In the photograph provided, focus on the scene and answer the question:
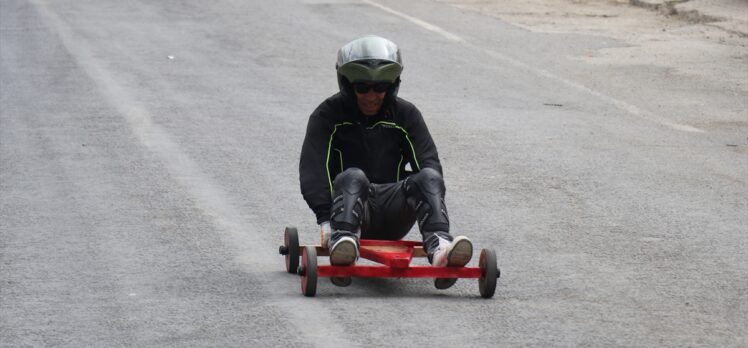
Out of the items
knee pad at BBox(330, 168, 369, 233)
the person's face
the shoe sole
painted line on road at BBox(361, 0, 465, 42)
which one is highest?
the person's face

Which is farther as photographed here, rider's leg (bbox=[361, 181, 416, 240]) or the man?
rider's leg (bbox=[361, 181, 416, 240])

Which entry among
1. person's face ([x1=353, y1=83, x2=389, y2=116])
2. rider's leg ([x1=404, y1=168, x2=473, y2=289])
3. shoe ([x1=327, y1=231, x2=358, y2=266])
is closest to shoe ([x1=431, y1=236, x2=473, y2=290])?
rider's leg ([x1=404, y1=168, x2=473, y2=289])

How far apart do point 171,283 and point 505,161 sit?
4688 millimetres

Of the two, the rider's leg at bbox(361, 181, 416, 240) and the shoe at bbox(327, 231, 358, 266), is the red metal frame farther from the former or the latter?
the rider's leg at bbox(361, 181, 416, 240)

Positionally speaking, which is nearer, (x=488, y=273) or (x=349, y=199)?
(x=488, y=273)

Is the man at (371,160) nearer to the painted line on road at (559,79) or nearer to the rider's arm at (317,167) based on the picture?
the rider's arm at (317,167)

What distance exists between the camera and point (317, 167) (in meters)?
7.72

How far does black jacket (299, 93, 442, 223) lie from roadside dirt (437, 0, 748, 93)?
8.97 meters

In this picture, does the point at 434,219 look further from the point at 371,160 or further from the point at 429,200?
the point at 371,160

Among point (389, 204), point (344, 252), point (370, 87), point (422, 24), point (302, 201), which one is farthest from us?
point (422, 24)

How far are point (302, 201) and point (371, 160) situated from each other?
228cm

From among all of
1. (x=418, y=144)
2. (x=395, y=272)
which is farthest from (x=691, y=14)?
(x=395, y=272)

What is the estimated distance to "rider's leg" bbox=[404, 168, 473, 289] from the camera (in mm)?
7195

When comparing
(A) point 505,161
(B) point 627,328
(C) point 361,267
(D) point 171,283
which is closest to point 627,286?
(B) point 627,328
